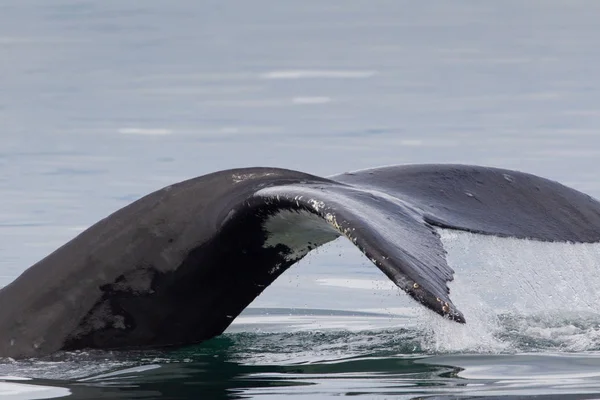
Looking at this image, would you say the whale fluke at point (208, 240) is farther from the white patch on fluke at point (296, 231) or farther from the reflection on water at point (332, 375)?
the reflection on water at point (332, 375)

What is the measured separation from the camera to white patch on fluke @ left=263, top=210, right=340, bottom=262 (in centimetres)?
620

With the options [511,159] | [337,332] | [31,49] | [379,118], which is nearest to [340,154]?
[511,159]

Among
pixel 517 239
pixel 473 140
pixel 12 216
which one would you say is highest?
pixel 473 140

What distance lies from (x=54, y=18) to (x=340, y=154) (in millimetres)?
31421

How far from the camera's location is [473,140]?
66.8 ft

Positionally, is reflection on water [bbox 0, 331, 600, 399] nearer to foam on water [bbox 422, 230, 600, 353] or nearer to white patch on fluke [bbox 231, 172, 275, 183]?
foam on water [bbox 422, 230, 600, 353]

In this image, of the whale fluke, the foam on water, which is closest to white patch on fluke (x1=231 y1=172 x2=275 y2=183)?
the whale fluke

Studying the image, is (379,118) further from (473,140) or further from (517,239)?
(517,239)

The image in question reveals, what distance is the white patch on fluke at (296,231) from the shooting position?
6.20 meters

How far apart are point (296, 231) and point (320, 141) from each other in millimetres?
14002

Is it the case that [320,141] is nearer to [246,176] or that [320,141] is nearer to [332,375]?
[332,375]

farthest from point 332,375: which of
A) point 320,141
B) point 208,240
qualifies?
point 320,141

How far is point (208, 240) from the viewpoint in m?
6.40

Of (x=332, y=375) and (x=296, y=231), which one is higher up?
(x=296, y=231)
